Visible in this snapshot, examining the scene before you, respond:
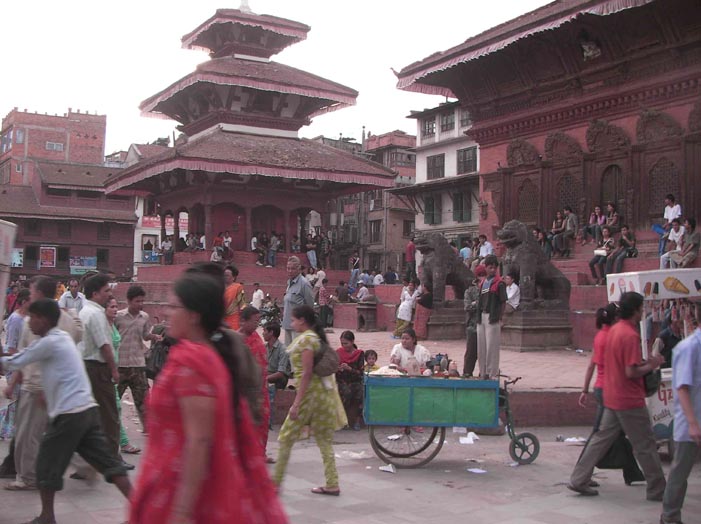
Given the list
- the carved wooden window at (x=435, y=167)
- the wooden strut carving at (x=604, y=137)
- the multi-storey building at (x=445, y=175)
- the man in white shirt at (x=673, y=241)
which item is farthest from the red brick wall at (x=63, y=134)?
the man in white shirt at (x=673, y=241)

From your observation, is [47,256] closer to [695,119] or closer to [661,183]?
[661,183]

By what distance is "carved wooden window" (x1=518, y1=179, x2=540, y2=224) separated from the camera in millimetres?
22266

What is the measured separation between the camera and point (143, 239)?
2191 inches

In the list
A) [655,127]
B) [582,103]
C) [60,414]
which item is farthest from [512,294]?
[60,414]

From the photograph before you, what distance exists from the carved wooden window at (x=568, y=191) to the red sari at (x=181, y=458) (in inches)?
755

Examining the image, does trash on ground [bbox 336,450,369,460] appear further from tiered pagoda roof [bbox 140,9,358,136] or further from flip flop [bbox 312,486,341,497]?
tiered pagoda roof [bbox 140,9,358,136]

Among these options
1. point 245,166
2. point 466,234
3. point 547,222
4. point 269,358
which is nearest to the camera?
point 269,358

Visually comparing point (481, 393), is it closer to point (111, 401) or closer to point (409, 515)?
point (409, 515)

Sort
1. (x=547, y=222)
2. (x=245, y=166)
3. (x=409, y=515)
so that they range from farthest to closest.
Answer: (x=245, y=166) → (x=547, y=222) → (x=409, y=515)

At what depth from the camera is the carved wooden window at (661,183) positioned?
18.3 meters

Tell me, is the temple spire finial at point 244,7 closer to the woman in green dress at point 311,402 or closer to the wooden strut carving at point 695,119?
the wooden strut carving at point 695,119

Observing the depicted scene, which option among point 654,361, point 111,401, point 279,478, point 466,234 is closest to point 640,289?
point 654,361

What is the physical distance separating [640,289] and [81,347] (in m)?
5.34

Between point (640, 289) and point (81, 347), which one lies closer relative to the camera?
point (81, 347)
